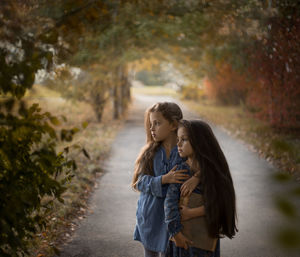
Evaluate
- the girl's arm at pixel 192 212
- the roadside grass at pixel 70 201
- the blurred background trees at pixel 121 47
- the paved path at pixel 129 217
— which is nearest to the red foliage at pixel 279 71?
the blurred background trees at pixel 121 47

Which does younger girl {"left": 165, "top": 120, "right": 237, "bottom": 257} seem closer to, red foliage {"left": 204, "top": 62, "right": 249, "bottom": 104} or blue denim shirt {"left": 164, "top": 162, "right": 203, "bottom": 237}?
blue denim shirt {"left": 164, "top": 162, "right": 203, "bottom": 237}

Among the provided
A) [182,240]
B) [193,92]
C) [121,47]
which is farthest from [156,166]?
[193,92]

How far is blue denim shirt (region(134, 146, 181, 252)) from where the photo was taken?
2.81m

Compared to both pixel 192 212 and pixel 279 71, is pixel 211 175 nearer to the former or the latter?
pixel 192 212

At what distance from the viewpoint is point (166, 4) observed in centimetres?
1166

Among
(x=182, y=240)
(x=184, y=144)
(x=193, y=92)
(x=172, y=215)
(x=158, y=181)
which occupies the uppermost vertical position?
(x=184, y=144)

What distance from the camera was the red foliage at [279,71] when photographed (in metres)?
10.6

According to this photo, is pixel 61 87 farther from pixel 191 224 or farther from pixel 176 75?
pixel 176 75

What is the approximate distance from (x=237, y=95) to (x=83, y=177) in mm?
20977

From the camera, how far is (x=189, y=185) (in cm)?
242

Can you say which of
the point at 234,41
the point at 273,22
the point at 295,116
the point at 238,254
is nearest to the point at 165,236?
the point at 238,254

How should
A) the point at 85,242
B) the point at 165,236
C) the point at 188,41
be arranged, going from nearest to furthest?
the point at 165,236
the point at 85,242
the point at 188,41

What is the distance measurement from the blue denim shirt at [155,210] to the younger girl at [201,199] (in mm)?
337

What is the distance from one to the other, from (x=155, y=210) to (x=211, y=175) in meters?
0.65
